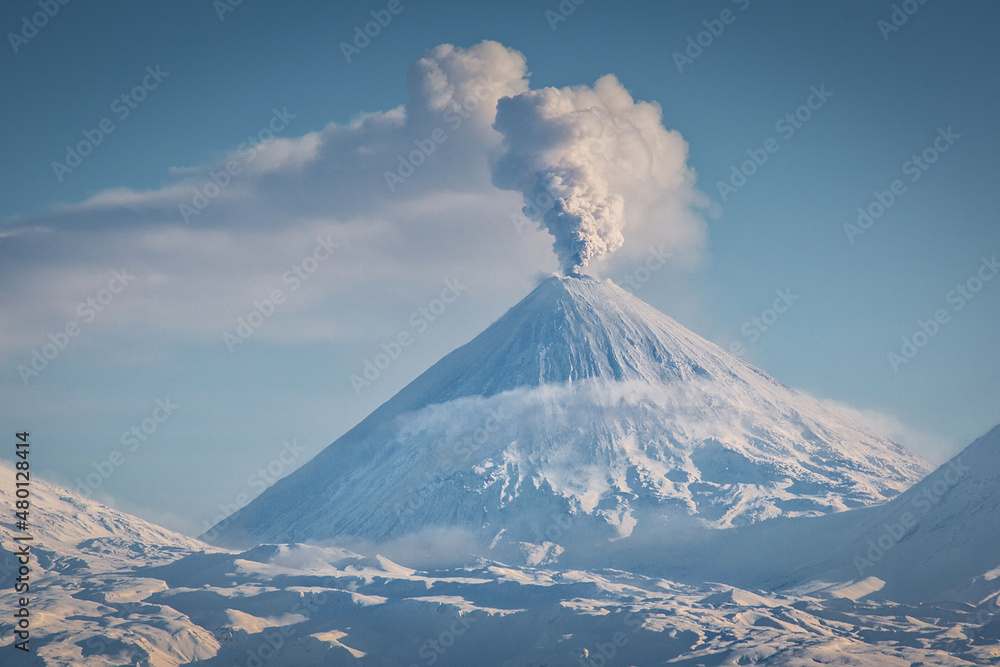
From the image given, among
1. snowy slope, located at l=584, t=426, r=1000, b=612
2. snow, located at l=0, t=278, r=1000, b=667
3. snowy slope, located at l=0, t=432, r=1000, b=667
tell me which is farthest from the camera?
snowy slope, located at l=584, t=426, r=1000, b=612

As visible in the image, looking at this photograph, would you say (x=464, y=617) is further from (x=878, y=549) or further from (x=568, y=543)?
(x=878, y=549)

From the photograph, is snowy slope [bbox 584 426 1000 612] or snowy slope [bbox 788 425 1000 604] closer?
snowy slope [bbox 788 425 1000 604]

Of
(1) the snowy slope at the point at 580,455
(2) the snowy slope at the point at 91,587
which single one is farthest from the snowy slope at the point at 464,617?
(1) the snowy slope at the point at 580,455

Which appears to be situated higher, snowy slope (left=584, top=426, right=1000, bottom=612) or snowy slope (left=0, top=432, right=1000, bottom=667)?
snowy slope (left=584, top=426, right=1000, bottom=612)

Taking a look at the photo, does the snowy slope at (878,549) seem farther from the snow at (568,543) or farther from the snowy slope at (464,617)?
the snowy slope at (464,617)

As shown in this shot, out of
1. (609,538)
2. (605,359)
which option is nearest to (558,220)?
(605,359)

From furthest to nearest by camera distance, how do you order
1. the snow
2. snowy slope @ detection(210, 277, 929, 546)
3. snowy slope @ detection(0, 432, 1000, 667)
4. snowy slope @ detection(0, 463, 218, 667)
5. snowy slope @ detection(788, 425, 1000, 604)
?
snowy slope @ detection(210, 277, 929, 546) < snowy slope @ detection(788, 425, 1000, 604) < the snow < snowy slope @ detection(0, 463, 218, 667) < snowy slope @ detection(0, 432, 1000, 667)

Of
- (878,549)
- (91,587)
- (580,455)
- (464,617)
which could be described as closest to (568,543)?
(580,455)

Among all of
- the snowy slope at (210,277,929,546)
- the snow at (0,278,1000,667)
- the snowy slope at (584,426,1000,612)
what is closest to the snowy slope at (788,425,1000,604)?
the snowy slope at (584,426,1000,612)

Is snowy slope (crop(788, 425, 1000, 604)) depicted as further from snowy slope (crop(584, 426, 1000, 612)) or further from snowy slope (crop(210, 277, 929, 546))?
snowy slope (crop(210, 277, 929, 546))
